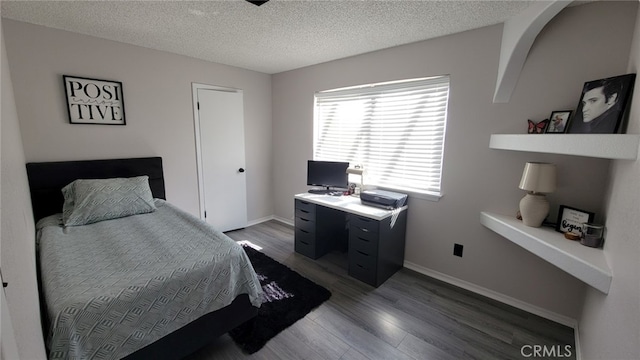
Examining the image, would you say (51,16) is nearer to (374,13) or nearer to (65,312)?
(65,312)

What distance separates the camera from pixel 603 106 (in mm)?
1605

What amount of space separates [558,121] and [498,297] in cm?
154

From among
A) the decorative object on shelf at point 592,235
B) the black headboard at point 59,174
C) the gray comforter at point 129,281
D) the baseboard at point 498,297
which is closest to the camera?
the gray comforter at point 129,281

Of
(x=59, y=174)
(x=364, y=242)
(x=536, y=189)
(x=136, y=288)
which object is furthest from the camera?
(x=364, y=242)

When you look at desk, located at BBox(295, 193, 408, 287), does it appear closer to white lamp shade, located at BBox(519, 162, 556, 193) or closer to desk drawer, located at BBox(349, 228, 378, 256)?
desk drawer, located at BBox(349, 228, 378, 256)

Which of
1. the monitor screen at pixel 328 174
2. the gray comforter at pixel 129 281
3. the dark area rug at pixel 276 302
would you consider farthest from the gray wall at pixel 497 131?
the gray comforter at pixel 129 281

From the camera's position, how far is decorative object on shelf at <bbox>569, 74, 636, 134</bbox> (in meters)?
1.50

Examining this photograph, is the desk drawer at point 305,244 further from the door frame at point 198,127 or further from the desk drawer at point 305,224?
the door frame at point 198,127

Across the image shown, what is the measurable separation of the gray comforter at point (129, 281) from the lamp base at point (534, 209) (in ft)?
6.88

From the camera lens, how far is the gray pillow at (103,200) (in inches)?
87.6

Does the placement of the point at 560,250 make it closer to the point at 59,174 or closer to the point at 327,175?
the point at 327,175

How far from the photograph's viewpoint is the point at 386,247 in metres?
2.55

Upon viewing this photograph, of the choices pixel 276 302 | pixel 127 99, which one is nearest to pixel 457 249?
pixel 276 302

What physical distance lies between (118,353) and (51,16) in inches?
104
